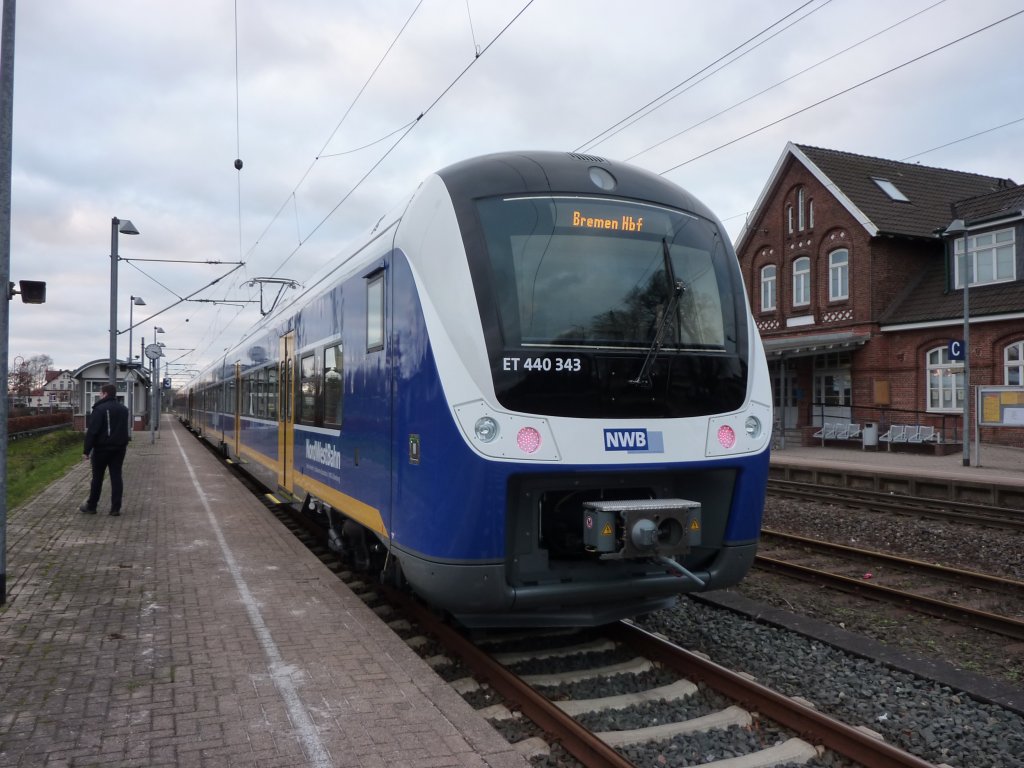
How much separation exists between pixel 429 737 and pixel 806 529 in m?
9.09

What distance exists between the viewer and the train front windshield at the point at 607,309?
470cm

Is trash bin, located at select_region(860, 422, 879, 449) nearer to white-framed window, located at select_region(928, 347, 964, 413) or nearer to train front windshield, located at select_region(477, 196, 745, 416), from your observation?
white-framed window, located at select_region(928, 347, 964, 413)

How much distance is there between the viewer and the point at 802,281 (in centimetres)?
2942

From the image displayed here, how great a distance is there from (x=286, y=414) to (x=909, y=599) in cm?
669

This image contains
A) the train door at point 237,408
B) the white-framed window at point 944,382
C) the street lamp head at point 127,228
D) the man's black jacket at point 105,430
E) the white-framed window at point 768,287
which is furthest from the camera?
the white-framed window at point 768,287

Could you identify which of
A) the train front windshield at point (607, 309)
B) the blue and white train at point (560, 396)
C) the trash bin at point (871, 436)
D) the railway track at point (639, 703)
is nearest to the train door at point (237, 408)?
the railway track at point (639, 703)

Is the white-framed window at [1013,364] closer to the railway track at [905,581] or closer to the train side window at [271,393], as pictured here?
the railway track at [905,581]

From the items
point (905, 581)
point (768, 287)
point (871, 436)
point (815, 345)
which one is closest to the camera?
point (905, 581)

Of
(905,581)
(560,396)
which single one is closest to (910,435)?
(905,581)

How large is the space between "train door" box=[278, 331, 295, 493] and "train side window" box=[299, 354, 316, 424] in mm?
508

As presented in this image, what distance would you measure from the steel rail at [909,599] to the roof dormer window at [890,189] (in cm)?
2356

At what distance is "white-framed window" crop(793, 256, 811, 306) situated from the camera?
2911 centimetres

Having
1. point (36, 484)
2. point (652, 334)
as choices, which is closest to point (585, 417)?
point (652, 334)

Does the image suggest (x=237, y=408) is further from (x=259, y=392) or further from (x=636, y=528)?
(x=636, y=528)
